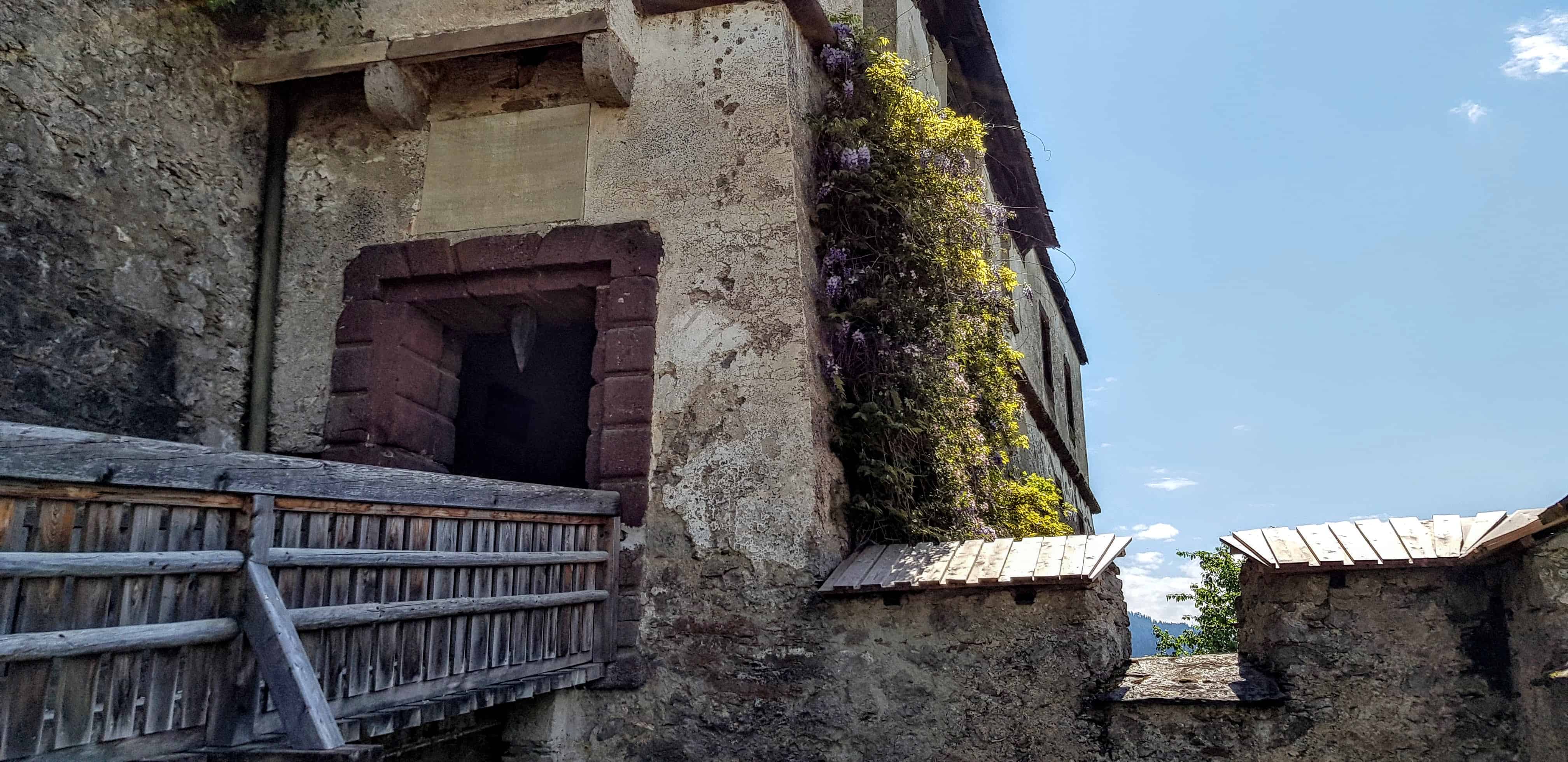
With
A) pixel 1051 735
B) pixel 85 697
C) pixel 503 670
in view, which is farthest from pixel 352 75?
pixel 1051 735

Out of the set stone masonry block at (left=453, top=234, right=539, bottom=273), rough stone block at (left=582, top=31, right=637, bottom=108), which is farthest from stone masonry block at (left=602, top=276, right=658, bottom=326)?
rough stone block at (left=582, top=31, right=637, bottom=108)

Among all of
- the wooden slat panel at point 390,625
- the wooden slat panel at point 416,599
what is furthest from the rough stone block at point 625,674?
the wooden slat panel at point 390,625

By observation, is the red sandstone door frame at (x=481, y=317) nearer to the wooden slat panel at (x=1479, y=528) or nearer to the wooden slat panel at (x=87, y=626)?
the wooden slat panel at (x=87, y=626)

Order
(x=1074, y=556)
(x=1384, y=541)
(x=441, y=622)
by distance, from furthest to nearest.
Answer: (x=1074, y=556), (x=1384, y=541), (x=441, y=622)

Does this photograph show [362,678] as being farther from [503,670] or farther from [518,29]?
[518,29]

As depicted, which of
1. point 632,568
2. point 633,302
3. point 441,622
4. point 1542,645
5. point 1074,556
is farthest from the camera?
A: point 633,302

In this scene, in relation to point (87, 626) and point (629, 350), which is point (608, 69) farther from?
point (87, 626)

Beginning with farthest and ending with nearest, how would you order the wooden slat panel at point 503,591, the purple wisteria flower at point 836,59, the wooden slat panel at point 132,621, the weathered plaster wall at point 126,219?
the purple wisteria flower at point 836,59 → the weathered plaster wall at point 126,219 → the wooden slat panel at point 503,591 → the wooden slat panel at point 132,621

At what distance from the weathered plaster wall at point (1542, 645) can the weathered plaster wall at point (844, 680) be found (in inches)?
55.6

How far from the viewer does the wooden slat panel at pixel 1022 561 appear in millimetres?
4473

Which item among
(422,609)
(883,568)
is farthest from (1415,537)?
(422,609)

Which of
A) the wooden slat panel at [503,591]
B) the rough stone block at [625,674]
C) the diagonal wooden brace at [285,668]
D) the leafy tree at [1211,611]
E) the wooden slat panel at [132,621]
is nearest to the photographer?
the wooden slat panel at [132,621]

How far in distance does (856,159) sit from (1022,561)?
92.7 inches

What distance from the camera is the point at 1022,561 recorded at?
184 inches
